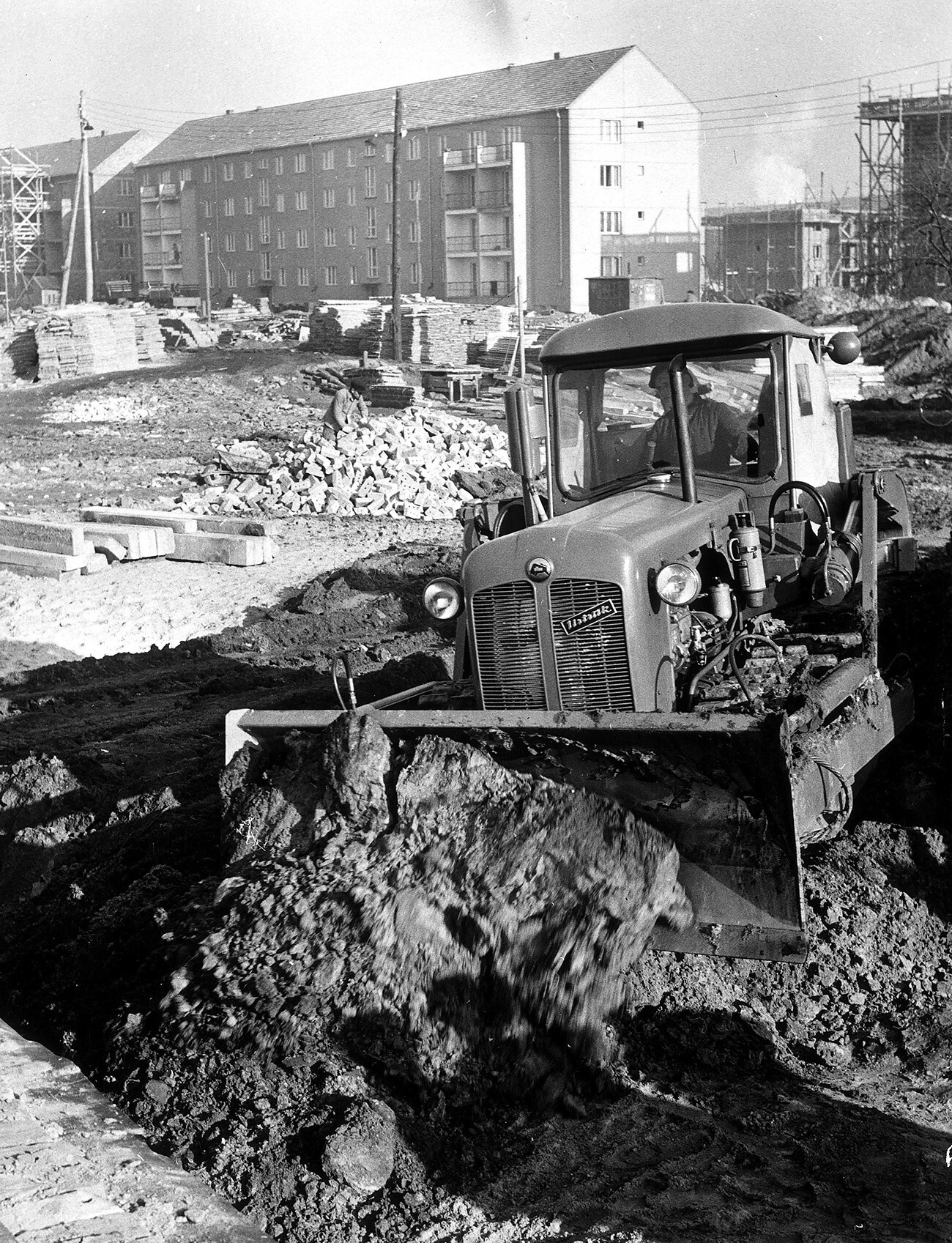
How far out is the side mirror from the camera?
672cm

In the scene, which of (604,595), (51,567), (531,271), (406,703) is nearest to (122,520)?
(51,567)

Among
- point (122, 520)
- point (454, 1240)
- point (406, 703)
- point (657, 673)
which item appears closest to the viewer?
point (454, 1240)

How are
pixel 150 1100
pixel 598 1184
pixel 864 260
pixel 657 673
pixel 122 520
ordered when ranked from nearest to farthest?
pixel 598 1184 < pixel 150 1100 < pixel 657 673 < pixel 122 520 < pixel 864 260

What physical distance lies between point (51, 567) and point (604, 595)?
10.1 m

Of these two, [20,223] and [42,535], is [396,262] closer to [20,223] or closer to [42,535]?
[42,535]

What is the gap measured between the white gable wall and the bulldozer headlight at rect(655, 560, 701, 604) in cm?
5077

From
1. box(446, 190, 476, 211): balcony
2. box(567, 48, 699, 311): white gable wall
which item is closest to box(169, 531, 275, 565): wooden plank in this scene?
box(567, 48, 699, 311): white gable wall

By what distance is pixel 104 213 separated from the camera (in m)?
77.6

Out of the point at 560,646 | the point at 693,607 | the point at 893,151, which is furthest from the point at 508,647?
the point at 893,151

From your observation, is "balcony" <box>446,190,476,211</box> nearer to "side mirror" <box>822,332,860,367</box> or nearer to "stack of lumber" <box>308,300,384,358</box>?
"stack of lumber" <box>308,300,384,358</box>

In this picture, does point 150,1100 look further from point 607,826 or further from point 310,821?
point 607,826

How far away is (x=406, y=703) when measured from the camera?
6613 millimetres

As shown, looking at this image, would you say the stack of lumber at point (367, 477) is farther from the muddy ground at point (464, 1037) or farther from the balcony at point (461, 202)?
the balcony at point (461, 202)

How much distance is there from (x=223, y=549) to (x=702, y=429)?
31.3 ft
